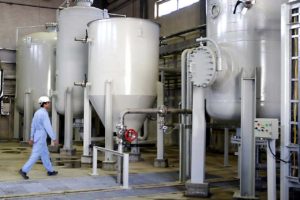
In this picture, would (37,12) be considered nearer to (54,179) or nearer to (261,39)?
(54,179)

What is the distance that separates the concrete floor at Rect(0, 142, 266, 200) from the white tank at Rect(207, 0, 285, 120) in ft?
4.21

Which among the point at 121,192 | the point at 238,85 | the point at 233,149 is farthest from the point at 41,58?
the point at 238,85

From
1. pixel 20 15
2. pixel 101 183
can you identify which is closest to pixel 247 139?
pixel 101 183

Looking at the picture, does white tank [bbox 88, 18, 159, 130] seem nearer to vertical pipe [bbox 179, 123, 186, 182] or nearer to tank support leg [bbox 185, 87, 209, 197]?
vertical pipe [bbox 179, 123, 186, 182]

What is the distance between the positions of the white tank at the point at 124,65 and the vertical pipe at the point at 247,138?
2911 millimetres

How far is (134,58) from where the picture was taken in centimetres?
731

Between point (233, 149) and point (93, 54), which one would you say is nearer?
point (93, 54)

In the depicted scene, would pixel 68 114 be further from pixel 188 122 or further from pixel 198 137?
pixel 198 137

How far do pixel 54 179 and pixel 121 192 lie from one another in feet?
4.11

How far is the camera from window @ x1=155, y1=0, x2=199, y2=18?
11.8 metres

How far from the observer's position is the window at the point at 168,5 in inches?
466

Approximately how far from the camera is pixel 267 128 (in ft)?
13.0

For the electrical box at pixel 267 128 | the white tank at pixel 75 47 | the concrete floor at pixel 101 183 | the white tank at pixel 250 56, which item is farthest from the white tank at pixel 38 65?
the electrical box at pixel 267 128

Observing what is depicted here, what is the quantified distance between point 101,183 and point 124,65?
2339 mm
